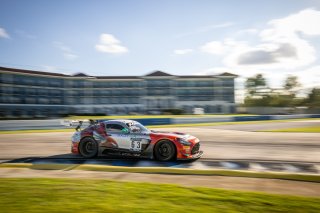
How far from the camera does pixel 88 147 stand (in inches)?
373

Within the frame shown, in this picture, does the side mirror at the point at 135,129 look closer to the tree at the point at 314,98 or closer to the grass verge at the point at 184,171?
the grass verge at the point at 184,171

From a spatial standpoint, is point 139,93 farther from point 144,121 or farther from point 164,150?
point 164,150

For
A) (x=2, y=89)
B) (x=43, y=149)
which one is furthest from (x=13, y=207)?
(x=2, y=89)

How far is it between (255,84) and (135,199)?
9478cm

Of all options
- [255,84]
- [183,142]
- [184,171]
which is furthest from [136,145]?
[255,84]

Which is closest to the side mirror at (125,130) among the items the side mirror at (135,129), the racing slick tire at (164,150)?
the side mirror at (135,129)

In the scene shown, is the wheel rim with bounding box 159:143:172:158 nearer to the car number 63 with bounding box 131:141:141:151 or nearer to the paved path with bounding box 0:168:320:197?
the car number 63 with bounding box 131:141:141:151

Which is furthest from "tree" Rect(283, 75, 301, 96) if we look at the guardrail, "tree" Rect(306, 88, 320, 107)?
the guardrail

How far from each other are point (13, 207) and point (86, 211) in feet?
3.60

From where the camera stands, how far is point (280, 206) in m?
4.16

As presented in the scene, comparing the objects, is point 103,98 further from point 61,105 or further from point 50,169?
point 50,169

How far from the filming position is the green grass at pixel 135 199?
→ 404 centimetres

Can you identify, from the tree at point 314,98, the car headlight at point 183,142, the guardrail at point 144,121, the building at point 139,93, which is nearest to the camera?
the car headlight at point 183,142

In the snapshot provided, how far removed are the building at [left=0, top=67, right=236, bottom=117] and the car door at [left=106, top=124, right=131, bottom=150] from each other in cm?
6296
